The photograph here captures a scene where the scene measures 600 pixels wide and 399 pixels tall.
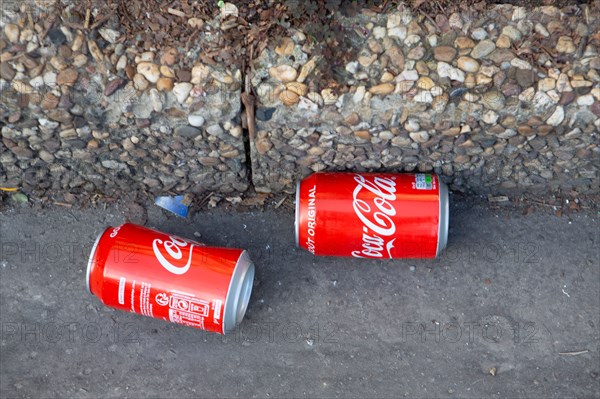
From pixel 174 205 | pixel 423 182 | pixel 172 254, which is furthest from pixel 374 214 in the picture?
pixel 174 205

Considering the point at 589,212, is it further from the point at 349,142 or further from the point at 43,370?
the point at 43,370

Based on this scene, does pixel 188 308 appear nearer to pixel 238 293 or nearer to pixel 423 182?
pixel 238 293

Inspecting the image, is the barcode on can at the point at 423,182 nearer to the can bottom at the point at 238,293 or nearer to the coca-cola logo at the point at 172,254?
the can bottom at the point at 238,293

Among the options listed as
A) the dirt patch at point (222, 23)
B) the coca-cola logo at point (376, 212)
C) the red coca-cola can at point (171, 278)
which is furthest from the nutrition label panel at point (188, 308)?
the dirt patch at point (222, 23)

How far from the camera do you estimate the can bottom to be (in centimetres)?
196

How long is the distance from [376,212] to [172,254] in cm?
70

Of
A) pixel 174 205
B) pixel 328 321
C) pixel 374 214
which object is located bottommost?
pixel 328 321

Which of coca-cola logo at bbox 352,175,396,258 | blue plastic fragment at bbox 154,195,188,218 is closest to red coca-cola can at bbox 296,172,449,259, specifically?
coca-cola logo at bbox 352,175,396,258

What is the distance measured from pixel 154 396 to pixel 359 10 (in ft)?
4.96

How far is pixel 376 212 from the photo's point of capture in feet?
6.72

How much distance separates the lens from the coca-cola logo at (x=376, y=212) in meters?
2.05

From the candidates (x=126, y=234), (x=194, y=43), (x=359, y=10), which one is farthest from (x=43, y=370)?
(x=359, y=10)

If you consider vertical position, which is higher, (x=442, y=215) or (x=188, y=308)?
(x=442, y=215)

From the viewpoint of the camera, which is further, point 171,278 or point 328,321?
point 328,321
